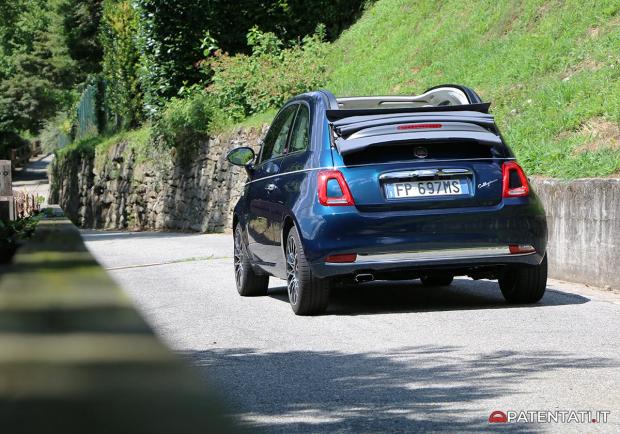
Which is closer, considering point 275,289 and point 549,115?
point 275,289

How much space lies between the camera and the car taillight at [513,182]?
853 cm

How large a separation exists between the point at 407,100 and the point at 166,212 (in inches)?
766

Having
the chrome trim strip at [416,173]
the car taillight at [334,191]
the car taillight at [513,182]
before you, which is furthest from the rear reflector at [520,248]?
the car taillight at [334,191]

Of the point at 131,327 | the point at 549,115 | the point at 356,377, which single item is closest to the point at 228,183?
the point at 549,115

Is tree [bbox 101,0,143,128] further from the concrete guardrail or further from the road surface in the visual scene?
the road surface

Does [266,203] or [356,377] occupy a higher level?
[266,203]

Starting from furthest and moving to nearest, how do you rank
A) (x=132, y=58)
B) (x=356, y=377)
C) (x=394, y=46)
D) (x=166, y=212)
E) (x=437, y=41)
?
1. (x=132, y=58)
2. (x=166, y=212)
3. (x=394, y=46)
4. (x=437, y=41)
5. (x=356, y=377)

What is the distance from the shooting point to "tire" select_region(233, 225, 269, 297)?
1041cm

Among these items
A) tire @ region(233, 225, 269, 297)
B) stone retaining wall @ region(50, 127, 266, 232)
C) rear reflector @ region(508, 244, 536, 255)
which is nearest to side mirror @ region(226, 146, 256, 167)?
tire @ region(233, 225, 269, 297)

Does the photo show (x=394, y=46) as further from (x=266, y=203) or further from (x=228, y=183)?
(x=266, y=203)

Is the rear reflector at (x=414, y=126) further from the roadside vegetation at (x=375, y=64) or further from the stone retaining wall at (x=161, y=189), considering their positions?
the stone retaining wall at (x=161, y=189)

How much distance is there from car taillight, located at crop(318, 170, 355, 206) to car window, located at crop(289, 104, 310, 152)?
2.36 feet

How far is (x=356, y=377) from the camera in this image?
5.68 metres

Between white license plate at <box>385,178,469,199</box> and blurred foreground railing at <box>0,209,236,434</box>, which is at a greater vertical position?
blurred foreground railing at <box>0,209,236,434</box>
